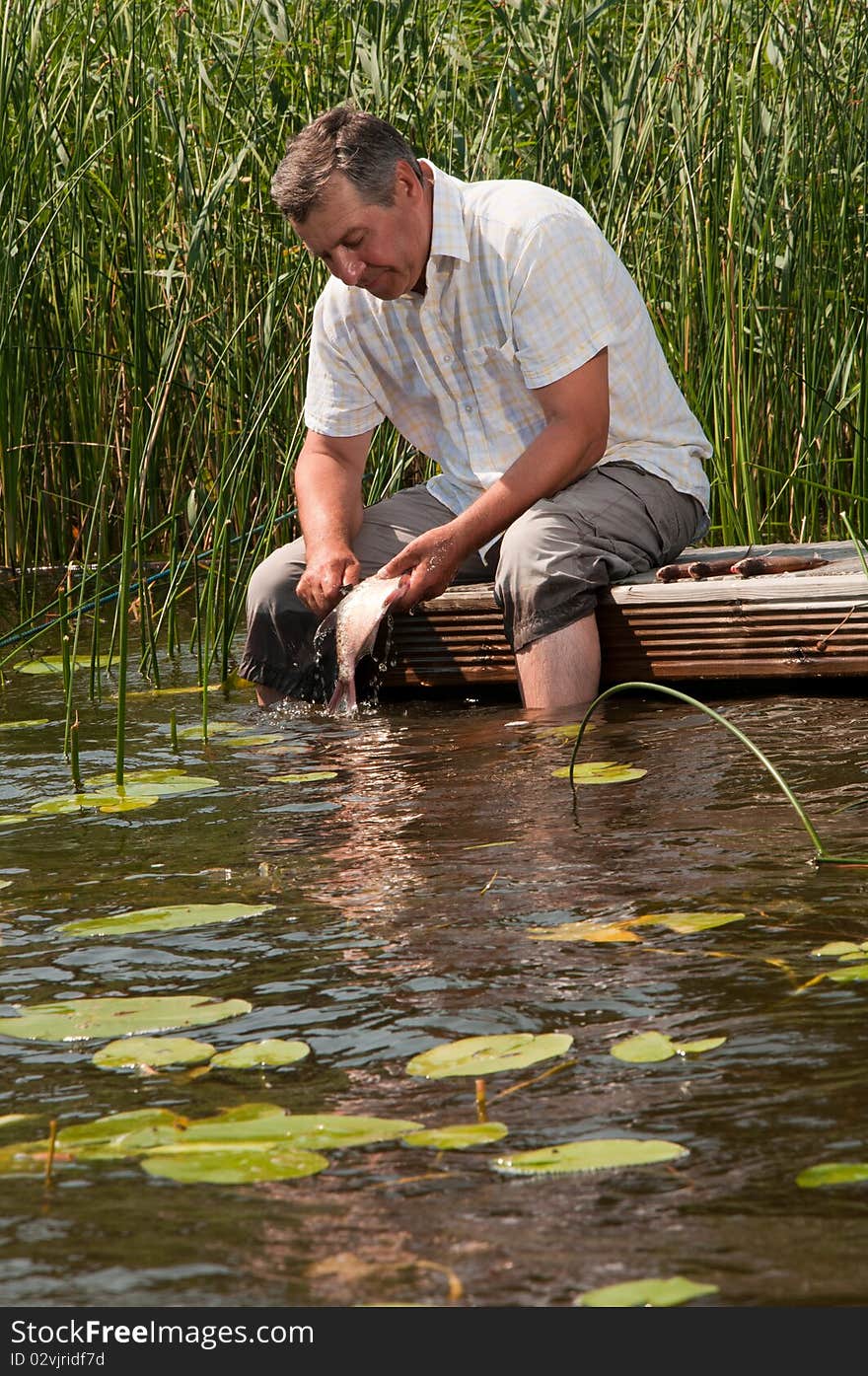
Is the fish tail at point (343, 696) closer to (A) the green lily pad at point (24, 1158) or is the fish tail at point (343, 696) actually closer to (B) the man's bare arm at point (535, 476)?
(B) the man's bare arm at point (535, 476)

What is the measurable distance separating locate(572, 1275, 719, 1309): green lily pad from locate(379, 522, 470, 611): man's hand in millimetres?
2038

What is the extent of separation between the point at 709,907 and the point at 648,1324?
2.59 ft

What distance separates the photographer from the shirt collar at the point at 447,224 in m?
2.99

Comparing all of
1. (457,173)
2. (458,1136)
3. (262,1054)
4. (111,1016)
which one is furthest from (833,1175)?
(457,173)

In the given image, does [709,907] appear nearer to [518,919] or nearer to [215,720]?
[518,919]

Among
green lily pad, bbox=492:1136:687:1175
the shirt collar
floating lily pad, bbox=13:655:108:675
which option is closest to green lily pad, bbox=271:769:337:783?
the shirt collar

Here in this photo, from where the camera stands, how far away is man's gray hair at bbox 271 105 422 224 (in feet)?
9.41

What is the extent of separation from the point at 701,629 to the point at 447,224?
2.76 feet

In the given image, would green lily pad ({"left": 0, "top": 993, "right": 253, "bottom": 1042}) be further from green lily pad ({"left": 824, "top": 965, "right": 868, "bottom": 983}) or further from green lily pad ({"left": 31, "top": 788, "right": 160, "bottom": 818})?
green lily pad ({"left": 31, "top": 788, "right": 160, "bottom": 818})

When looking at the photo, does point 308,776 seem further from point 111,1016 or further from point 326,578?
point 111,1016

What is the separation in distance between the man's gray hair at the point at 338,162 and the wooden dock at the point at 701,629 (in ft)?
2.47

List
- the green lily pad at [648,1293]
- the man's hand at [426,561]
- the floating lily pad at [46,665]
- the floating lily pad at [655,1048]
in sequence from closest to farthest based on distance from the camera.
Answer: the green lily pad at [648,1293] < the floating lily pad at [655,1048] < the man's hand at [426,561] < the floating lily pad at [46,665]

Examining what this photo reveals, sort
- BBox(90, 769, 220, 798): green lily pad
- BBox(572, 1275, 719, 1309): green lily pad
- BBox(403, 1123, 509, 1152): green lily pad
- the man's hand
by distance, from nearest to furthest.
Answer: BBox(572, 1275, 719, 1309): green lily pad → BBox(403, 1123, 509, 1152): green lily pad → BBox(90, 769, 220, 798): green lily pad → the man's hand

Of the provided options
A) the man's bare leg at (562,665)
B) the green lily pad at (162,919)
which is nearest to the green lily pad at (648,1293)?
the green lily pad at (162,919)
